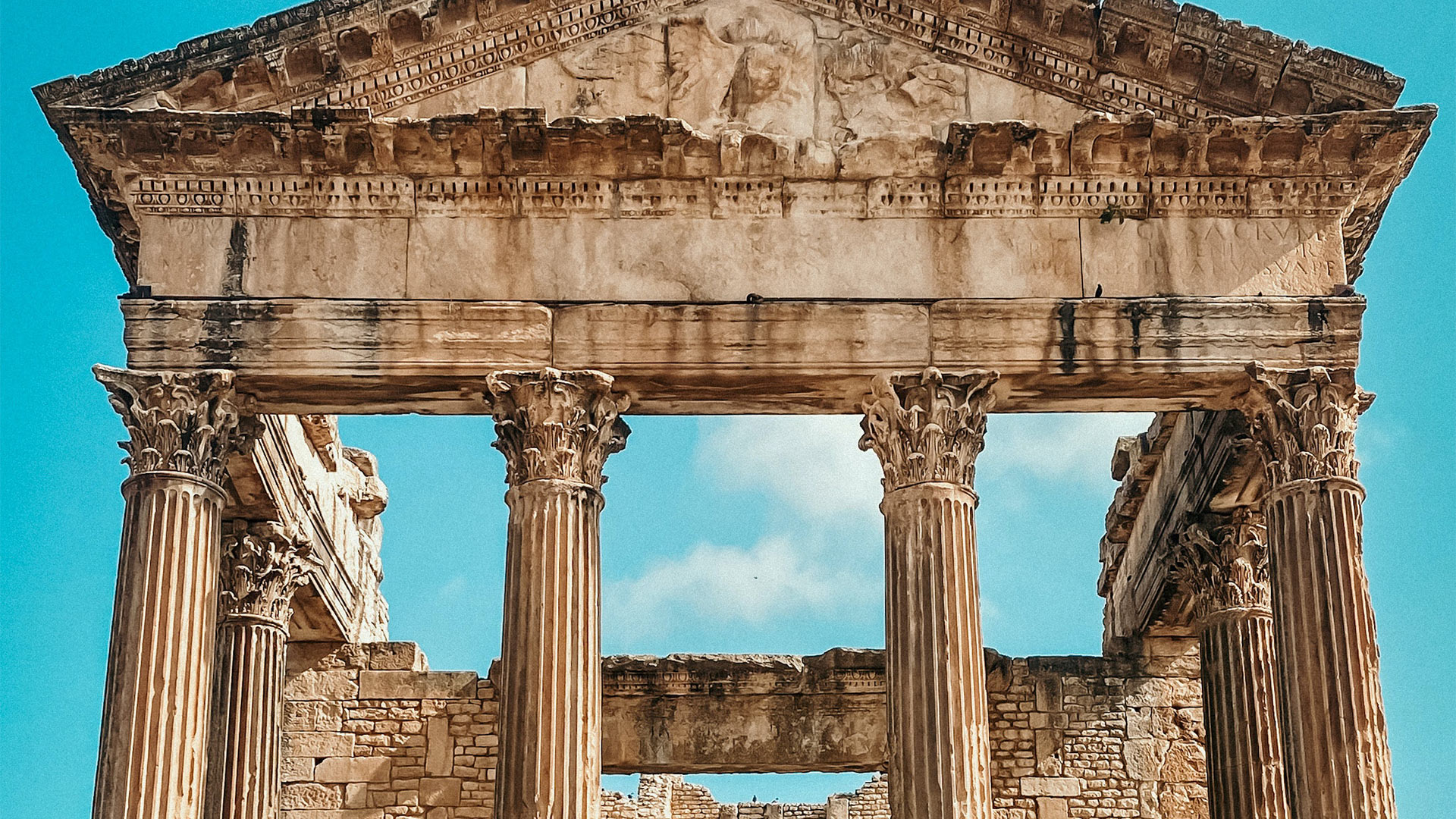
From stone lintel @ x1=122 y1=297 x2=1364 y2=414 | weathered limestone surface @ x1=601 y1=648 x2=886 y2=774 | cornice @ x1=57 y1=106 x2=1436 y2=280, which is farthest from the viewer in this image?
weathered limestone surface @ x1=601 y1=648 x2=886 y2=774

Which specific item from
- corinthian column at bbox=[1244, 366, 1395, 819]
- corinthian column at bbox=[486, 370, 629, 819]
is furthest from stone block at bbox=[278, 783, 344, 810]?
corinthian column at bbox=[1244, 366, 1395, 819]

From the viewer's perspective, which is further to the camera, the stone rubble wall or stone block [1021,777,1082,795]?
stone block [1021,777,1082,795]

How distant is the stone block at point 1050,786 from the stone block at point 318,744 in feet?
24.0

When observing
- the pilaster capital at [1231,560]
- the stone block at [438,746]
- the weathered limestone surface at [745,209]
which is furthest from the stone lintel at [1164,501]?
the stone block at [438,746]

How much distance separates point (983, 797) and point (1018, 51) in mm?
6610

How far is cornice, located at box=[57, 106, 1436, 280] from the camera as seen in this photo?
60.6ft

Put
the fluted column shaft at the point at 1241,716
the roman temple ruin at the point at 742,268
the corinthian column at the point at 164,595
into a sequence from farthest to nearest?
the fluted column shaft at the point at 1241,716 < the roman temple ruin at the point at 742,268 < the corinthian column at the point at 164,595

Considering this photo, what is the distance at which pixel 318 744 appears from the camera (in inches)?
924

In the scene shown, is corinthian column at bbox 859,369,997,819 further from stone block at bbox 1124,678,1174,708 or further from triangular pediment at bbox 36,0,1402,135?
stone block at bbox 1124,678,1174,708

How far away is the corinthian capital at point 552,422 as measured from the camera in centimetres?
1806

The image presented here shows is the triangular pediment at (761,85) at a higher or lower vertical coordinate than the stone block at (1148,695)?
higher

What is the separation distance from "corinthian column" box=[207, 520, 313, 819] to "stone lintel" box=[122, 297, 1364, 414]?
9.86ft

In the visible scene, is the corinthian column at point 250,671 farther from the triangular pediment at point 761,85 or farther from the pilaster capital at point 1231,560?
the pilaster capital at point 1231,560

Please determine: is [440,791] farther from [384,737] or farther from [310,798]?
[310,798]
